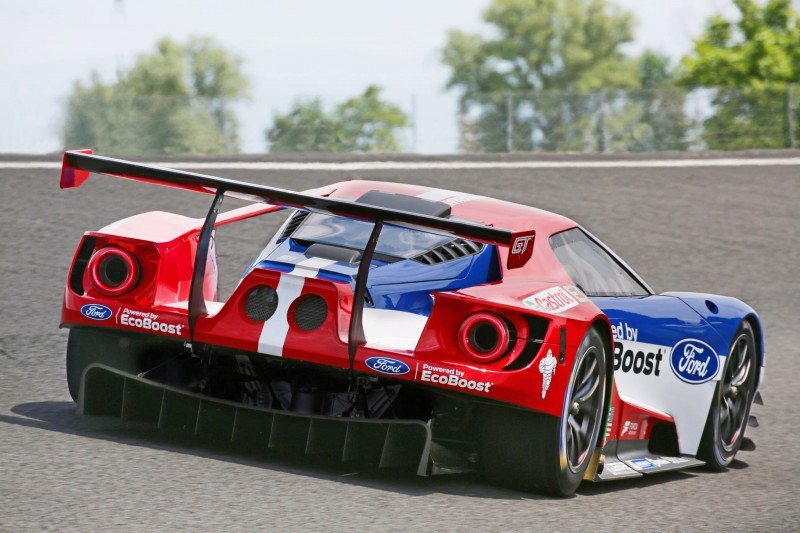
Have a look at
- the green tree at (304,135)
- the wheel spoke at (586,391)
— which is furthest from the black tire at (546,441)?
the green tree at (304,135)

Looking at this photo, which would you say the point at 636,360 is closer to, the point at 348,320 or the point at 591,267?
the point at 591,267

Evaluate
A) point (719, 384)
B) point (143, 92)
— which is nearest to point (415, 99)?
point (719, 384)

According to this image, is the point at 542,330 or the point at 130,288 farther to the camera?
the point at 130,288

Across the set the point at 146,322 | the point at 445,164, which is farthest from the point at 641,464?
the point at 445,164

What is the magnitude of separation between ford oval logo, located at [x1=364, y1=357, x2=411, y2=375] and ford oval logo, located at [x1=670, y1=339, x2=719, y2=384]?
1975 millimetres

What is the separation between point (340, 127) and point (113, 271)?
808 inches

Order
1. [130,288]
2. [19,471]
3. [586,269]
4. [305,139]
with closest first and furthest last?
[19,471] → [130,288] → [586,269] → [305,139]

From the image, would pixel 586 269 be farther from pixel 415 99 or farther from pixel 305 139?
pixel 415 99

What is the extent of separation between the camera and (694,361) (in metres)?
6.33

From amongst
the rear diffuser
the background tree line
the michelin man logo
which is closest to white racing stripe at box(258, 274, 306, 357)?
the rear diffuser

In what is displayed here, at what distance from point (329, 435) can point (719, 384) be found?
2.51 meters

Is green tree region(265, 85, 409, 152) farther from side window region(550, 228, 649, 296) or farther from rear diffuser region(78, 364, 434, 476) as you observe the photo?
rear diffuser region(78, 364, 434, 476)

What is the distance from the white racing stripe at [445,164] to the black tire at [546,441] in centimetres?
1164

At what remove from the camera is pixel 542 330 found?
4828 millimetres
